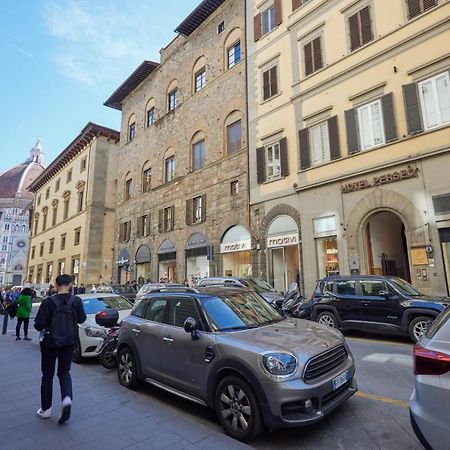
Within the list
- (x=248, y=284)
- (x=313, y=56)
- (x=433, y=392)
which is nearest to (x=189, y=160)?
(x=313, y=56)

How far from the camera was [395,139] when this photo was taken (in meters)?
13.6

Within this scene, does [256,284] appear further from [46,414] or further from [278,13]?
[278,13]

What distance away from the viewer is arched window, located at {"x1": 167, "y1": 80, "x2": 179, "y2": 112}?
1117 inches

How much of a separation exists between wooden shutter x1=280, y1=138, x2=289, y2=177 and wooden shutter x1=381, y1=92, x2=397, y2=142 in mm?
5133

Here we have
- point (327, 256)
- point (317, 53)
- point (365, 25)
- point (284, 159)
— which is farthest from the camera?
point (284, 159)

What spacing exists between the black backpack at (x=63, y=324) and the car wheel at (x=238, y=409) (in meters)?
2.05

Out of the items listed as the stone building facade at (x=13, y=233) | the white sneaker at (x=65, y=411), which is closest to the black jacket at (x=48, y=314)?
the white sneaker at (x=65, y=411)

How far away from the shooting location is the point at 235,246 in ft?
66.7

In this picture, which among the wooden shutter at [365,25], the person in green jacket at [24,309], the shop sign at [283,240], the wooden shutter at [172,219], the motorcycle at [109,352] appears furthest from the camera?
the wooden shutter at [172,219]

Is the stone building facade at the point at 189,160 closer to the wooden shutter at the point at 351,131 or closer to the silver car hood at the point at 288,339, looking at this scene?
the wooden shutter at the point at 351,131

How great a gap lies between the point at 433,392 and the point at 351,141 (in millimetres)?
13777

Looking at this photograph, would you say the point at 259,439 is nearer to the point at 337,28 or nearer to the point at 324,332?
the point at 324,332

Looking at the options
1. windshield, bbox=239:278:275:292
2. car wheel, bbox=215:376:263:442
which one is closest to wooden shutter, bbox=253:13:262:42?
→ windshield, bbox=239:278:275:292

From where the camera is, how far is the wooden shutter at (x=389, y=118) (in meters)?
13.7
